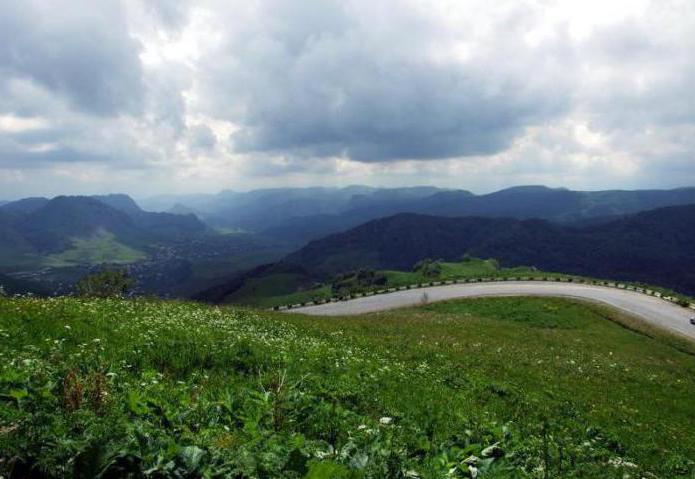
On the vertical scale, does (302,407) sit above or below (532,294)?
above

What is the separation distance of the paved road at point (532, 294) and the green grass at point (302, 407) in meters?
38.7

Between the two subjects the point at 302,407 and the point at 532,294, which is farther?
the point at 532,294

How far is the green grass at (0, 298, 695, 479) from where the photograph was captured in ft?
21.9

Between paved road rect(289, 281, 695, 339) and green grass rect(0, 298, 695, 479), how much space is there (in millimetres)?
38739

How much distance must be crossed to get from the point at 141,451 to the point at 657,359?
149 ft

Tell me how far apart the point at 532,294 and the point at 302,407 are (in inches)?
2587

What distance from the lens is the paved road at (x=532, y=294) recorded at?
206 feet

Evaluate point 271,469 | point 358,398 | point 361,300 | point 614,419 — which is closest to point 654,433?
point 614,419

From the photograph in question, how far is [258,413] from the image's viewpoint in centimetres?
1011

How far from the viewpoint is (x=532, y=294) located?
70.3 meters

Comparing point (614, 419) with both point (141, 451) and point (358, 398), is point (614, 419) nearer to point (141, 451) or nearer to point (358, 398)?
point (358, 398)

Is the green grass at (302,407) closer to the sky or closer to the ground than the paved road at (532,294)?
closer to the sky

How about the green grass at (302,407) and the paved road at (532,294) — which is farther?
the paved road at (532,294)

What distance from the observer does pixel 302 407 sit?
441 inches
